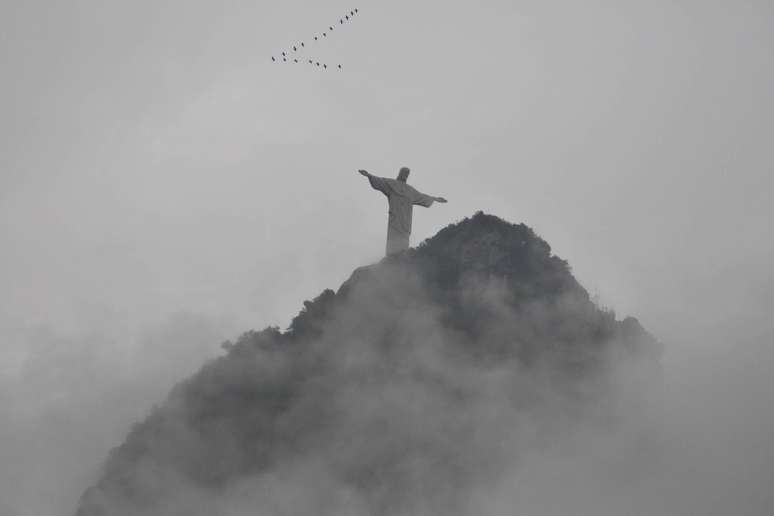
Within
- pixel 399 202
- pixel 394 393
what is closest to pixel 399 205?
pixel 399 202

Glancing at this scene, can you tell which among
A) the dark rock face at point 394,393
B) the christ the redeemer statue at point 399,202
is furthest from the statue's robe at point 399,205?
the dark rock face at point 394,393

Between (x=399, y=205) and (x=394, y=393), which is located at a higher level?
(x=399, y=205)

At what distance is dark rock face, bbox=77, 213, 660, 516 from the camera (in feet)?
181

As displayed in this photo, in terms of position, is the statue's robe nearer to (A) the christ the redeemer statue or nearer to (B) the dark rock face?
(A) the christ the redeemer statue

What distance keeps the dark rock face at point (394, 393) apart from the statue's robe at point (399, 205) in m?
0.90

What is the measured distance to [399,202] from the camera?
63.0m

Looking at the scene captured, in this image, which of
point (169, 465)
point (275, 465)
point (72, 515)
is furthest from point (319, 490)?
point (72, 515)

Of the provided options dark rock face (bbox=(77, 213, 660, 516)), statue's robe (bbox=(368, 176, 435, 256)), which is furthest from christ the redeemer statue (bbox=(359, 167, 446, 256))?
dark rock face (bbox=(77, 213, 660, 516))

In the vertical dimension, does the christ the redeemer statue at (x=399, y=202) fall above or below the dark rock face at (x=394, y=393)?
above

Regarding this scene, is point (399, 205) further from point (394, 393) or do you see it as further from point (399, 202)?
point (394, 393)

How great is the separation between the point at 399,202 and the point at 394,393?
8.71 metres

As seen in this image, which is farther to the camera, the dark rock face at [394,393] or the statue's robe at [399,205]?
the statue's robe at [399,205]

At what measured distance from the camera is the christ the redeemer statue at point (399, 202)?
6309 centimetres

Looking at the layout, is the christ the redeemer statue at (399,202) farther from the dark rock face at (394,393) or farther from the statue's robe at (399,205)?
the dark rock face at (394,393)
